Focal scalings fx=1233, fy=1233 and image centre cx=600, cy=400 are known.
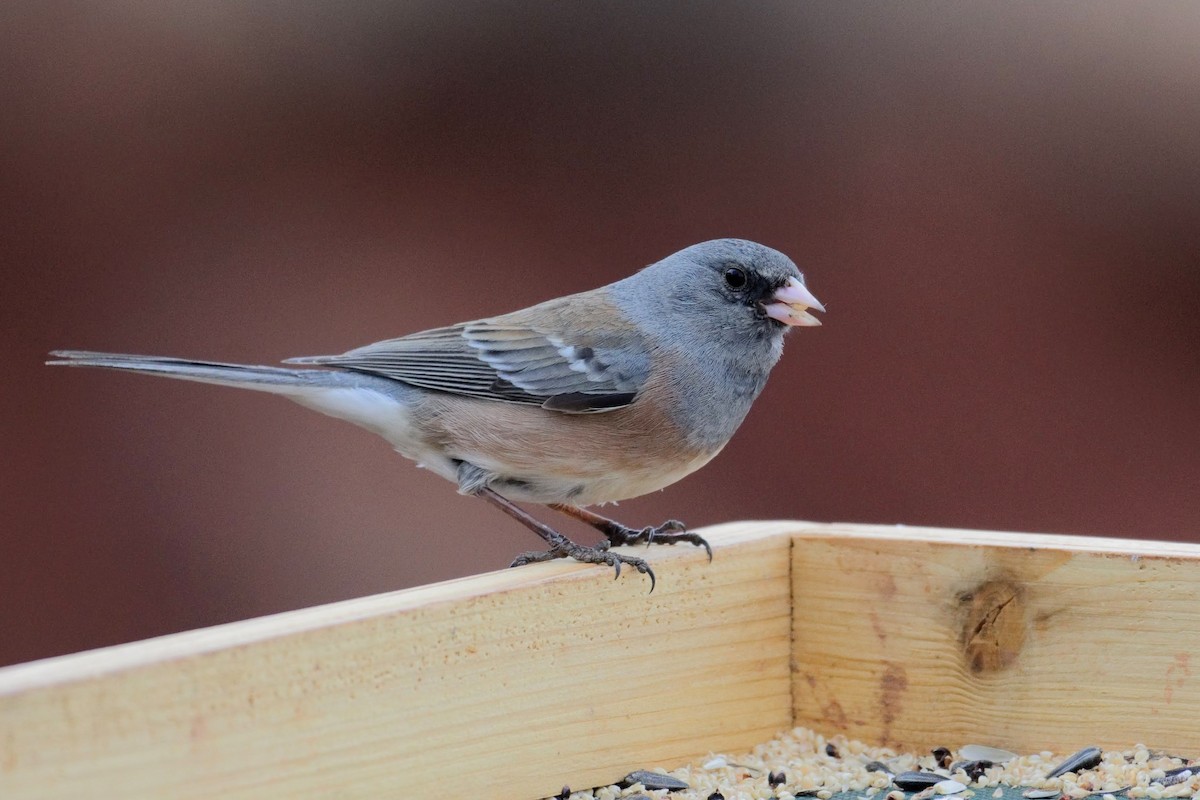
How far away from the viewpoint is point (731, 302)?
9.54 ft

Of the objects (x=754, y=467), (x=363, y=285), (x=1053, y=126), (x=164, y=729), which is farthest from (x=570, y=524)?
(x=164, y=729)

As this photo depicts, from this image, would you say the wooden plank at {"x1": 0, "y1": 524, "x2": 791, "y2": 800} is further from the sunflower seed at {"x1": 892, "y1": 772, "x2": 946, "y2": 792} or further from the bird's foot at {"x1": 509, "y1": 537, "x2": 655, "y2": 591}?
the sunflower seed at {"x1": 892, "y1": 772, "x2": 946, "y2": 792}

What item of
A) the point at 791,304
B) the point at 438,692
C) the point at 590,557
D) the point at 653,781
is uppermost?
the point at 791,304

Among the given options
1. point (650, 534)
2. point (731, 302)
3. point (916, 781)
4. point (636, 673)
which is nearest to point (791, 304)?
point (731, 302)

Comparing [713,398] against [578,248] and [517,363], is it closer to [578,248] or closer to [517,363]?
[517,363]

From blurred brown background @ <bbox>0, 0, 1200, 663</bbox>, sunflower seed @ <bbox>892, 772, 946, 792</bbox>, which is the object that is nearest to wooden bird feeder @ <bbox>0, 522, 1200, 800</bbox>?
sunflower seed @ <bbox>892, 772, 946, 792</bbox>

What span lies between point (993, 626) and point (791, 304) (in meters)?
0.88

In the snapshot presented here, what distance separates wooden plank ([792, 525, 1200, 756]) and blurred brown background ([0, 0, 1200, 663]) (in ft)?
6.02

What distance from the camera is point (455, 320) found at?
4.34 meters

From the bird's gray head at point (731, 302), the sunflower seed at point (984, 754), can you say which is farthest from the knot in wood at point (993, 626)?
the bird's gray head at point (731, 302)

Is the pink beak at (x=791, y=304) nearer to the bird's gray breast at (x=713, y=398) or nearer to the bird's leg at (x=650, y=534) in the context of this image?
the bird's gray breast at (x=713, y=398)

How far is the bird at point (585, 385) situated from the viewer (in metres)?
2.65

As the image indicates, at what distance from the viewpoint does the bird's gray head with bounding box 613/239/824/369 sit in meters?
2.87

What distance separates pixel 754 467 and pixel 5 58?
283cm
